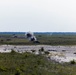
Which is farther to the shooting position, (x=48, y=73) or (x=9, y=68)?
(x=9, y=68)

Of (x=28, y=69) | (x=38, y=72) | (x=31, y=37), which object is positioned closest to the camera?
(x=38, y=72)

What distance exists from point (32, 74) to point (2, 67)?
4414 mm

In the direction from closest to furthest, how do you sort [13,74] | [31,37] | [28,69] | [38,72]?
[13,74] → [38,72] → [28,69] → [31,37]

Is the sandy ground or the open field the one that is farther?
the sandy ground

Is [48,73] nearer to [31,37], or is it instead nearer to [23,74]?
[23,74]

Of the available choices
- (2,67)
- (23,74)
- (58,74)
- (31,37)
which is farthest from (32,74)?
(31,37)

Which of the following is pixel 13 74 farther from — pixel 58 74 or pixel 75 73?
pixel 75 73

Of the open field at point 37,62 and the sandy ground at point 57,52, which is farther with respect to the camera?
the sandy ground at point 57,52

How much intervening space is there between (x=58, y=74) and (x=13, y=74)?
4.27m

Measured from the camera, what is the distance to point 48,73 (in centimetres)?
2678

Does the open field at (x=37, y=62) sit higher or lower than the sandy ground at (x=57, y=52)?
higher

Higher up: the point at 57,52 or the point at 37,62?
the point at 37,62

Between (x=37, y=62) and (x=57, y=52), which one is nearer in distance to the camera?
(x=37, y=62)

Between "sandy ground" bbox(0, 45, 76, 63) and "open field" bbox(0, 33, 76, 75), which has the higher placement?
"open field" bbox(0, 33, 76, 75)
